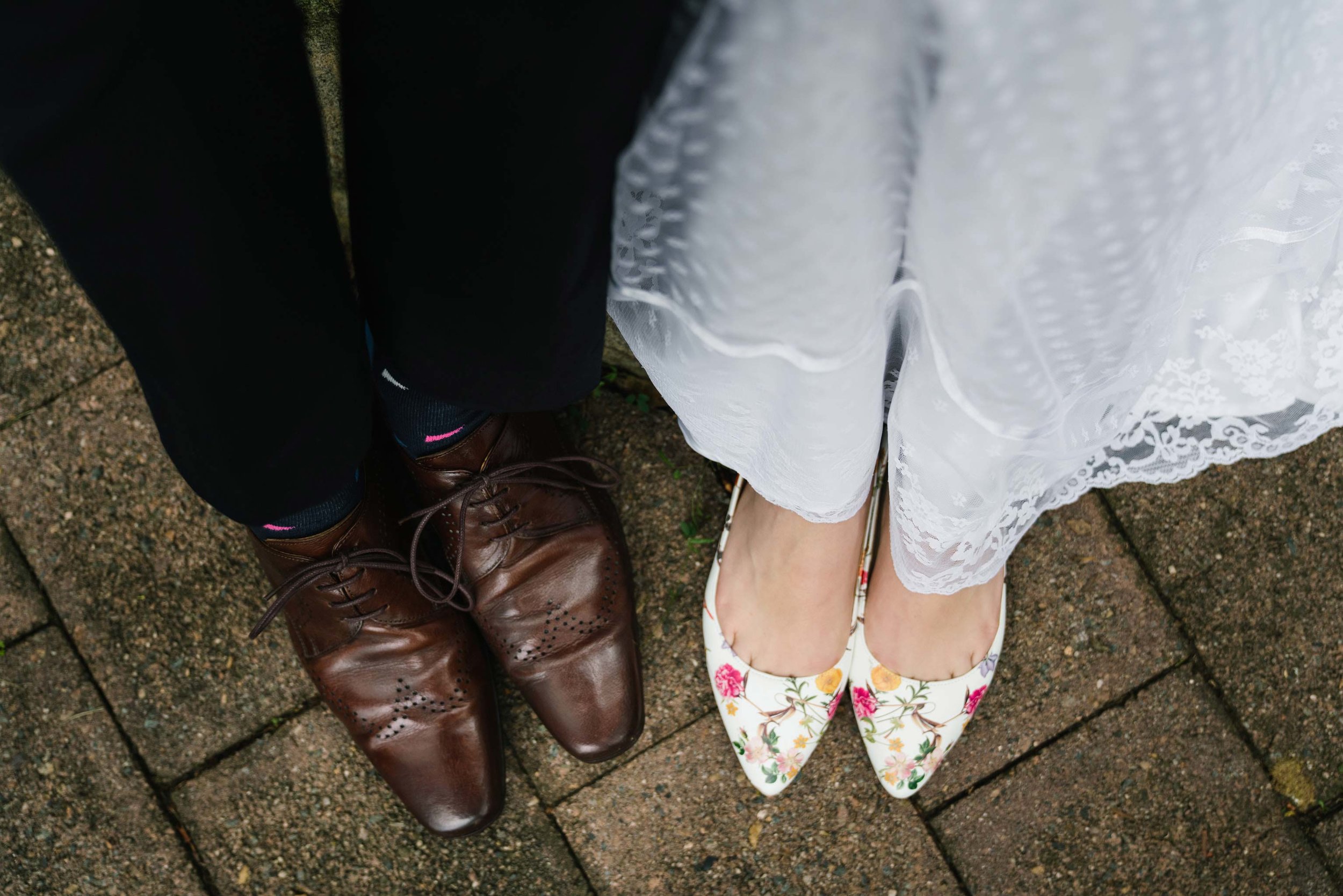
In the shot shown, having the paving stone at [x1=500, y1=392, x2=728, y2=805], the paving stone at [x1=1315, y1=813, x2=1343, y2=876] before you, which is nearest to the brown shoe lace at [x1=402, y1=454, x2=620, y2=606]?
the paving stone at [x1=500, y1=392, x2=728, y2=805]

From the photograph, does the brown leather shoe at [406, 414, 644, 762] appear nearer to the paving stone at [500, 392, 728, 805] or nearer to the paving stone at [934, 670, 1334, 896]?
the paving stone at [500, 392, 728, 805]

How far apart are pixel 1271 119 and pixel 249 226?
711 millimetres

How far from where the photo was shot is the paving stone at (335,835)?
117 centimetres

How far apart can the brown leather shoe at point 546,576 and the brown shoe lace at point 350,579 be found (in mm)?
39

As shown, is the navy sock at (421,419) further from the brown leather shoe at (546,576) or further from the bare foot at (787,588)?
the bare foot at (787,588)

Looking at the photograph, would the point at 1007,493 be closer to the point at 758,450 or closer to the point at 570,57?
the point at 758,450

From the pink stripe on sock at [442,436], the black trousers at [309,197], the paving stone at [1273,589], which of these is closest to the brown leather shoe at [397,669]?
the pink stripe on sock at [442,436]

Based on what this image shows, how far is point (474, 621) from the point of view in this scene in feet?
3.77

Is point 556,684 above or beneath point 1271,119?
beneath

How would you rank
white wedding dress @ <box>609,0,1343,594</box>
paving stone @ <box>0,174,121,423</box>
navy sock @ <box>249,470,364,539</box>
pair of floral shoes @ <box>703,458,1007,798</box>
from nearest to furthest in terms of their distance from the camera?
1. white wedding dress @ <box>609,0,1343,594</box>
2. navy sock @ <box>249,470,364,539</box>
3. pair of floral shoes @ <box>703,458,1007,798</box>
4. paving stone @ <box>0,174,121,423</box>

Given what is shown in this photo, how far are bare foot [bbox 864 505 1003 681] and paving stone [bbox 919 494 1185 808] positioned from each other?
118 millimetres

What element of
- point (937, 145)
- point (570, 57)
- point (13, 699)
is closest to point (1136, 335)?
point (937, 145)

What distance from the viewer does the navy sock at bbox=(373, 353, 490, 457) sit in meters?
1.01

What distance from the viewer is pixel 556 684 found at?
1.11 meters
